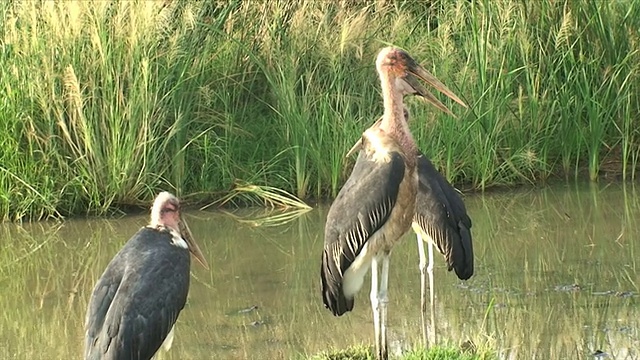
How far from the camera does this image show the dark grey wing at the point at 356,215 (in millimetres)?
5801

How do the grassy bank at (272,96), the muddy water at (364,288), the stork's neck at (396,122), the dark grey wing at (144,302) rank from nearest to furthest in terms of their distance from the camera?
the dark grey wing at (144,302) → the stork's neck at (396,122) → the muddy water at (364,288) → the grassy bank at (272,96)

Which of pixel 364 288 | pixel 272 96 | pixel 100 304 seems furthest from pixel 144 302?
pixel 272 96

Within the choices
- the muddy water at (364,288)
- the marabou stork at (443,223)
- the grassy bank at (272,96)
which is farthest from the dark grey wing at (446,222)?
the grassy bank at (272,96)

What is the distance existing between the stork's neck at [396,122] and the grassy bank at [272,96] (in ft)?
11.5

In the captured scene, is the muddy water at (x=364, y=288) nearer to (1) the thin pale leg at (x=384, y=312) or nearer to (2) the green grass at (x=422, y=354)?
(2) the green grass at (x=422, y=354)

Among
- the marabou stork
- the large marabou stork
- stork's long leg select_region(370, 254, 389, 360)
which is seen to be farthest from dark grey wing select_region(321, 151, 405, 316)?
the marabou stork

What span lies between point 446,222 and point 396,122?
1.87ft

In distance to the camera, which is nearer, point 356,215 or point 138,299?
point 138,299

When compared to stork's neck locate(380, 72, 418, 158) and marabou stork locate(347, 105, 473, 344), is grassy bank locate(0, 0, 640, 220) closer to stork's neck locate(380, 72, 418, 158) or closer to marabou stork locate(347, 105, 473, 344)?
marabou stork locate(347, 105, 473, 344)

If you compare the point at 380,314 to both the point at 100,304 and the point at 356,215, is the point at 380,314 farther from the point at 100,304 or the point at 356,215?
the point at 100,304

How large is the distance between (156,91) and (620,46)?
362 centimetres

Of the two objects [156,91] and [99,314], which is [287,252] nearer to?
[156,91]

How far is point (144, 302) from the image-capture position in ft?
17.8

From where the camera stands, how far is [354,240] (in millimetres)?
5852
